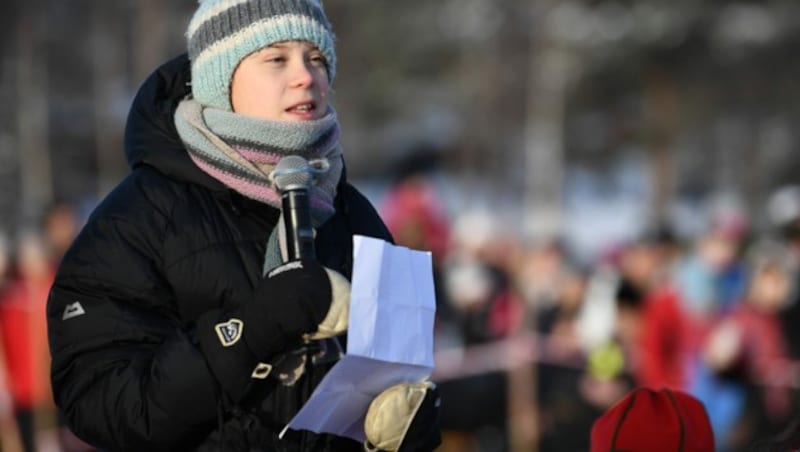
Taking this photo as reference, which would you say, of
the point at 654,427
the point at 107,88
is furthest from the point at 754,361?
the point at 107,88

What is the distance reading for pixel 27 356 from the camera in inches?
452

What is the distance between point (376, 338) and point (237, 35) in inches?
32.7

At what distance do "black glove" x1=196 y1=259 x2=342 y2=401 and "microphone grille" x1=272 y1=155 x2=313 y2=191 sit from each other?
19cm

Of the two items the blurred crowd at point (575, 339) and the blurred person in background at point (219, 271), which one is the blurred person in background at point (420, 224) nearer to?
the blurred crowd at point (575, 339)

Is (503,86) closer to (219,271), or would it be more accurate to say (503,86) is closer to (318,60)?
(318,60)

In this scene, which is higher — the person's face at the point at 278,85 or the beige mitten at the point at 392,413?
the person's face at the point at 278,85

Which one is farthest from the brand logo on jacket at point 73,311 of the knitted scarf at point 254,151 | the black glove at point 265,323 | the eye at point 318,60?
the eye at point 318,60

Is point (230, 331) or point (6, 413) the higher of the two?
point (230, 331)

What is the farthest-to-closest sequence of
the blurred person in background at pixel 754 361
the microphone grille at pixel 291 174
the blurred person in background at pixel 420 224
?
the blurred person in background at pixel 420 224
the blurred person in background at pixel 754 361
the microphone grille at pixel 291 174

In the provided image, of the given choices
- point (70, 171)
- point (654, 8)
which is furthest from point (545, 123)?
point (70, 171)

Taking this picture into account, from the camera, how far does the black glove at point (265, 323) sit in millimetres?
A: 3139

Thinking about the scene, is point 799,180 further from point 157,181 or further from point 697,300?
point 157,181

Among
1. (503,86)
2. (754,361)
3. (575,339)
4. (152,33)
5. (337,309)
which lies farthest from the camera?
(503,86)

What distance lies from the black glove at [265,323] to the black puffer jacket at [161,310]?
2 cm
